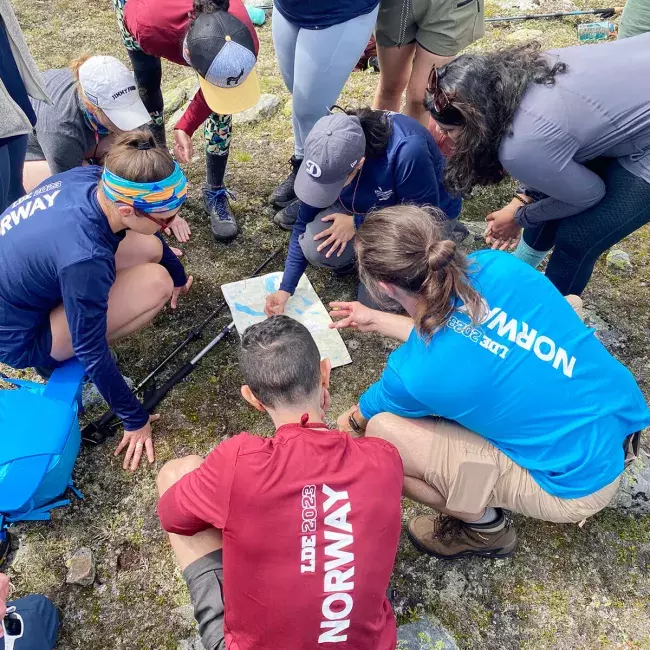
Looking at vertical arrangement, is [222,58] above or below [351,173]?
above

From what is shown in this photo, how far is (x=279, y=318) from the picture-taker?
6.59 feet

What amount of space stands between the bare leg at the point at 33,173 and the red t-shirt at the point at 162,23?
3.26 feet

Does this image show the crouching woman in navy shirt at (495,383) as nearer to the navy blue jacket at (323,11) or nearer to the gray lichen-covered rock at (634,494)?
the gray lichen-covered rock at (634,494)

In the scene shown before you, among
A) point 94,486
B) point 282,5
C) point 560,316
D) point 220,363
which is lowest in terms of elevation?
point 94,486

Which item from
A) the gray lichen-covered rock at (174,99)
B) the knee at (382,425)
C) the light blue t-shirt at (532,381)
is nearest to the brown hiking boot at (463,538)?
the light blue t-shirt at (532,381)

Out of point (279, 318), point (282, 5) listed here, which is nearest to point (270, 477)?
point (279, 318)

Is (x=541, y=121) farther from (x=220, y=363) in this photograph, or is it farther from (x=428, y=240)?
(x=220, y=363)

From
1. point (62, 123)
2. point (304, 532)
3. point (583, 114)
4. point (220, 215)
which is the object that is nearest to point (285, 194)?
point (220, 215)

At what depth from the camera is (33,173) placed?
3385mm

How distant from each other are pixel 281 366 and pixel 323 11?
6.73ft

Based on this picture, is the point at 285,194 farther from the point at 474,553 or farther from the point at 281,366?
the point at 474,553

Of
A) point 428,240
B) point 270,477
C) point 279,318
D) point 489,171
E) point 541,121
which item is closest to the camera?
point 270,477

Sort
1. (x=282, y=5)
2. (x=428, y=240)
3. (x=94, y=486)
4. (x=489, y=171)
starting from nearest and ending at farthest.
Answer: (x=428, y=240) < (x=489, y=171) < (x=94, y=486) < (x=282, y=5)

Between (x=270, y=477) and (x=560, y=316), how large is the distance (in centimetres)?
120
